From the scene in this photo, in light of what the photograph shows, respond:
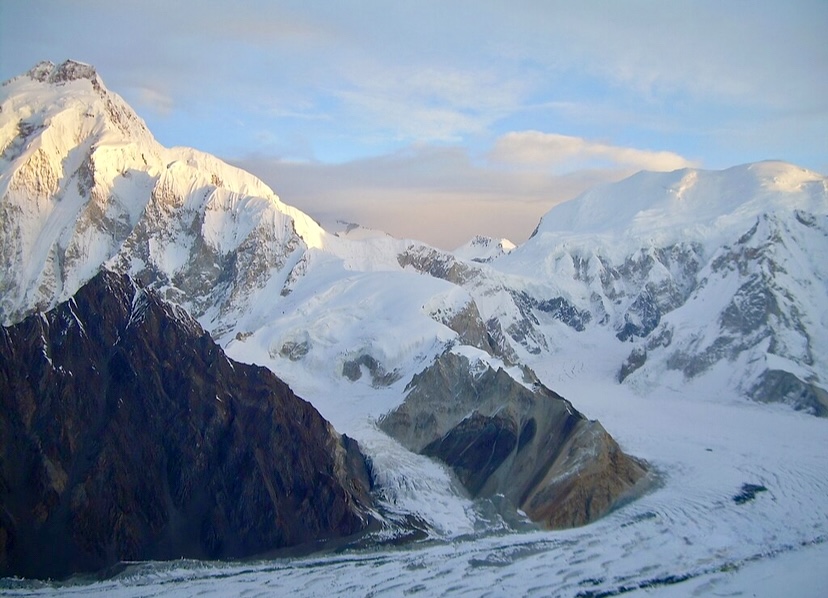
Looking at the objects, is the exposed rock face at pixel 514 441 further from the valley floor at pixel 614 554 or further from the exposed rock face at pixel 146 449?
the exposed rock face at pixel 146 449

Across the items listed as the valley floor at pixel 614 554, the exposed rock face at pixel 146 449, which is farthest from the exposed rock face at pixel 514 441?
the exposed rock face at pixel 146 449

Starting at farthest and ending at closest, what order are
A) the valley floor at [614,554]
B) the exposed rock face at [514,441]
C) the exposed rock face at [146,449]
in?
the exposed rock face at [514,441] < the exposed rock face at [146,449] < the valley floor at [614,554]

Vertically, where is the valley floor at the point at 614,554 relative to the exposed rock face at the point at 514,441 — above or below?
below

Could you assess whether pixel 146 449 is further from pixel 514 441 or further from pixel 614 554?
pixel 614 554

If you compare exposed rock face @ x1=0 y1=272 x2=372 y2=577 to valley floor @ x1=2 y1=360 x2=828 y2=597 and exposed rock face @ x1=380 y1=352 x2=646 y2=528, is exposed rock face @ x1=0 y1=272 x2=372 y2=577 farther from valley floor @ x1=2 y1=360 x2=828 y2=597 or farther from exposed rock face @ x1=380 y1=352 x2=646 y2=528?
exposed rock face @ x1=380 y1=352 x2=646 y2=528

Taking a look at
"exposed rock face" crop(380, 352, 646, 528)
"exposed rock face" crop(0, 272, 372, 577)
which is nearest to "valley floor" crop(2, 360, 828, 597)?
"exposed rock face" crop(380, 352, 646, 528)

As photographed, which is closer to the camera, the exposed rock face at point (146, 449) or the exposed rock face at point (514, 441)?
the exposed rock face at point (146, 449)
